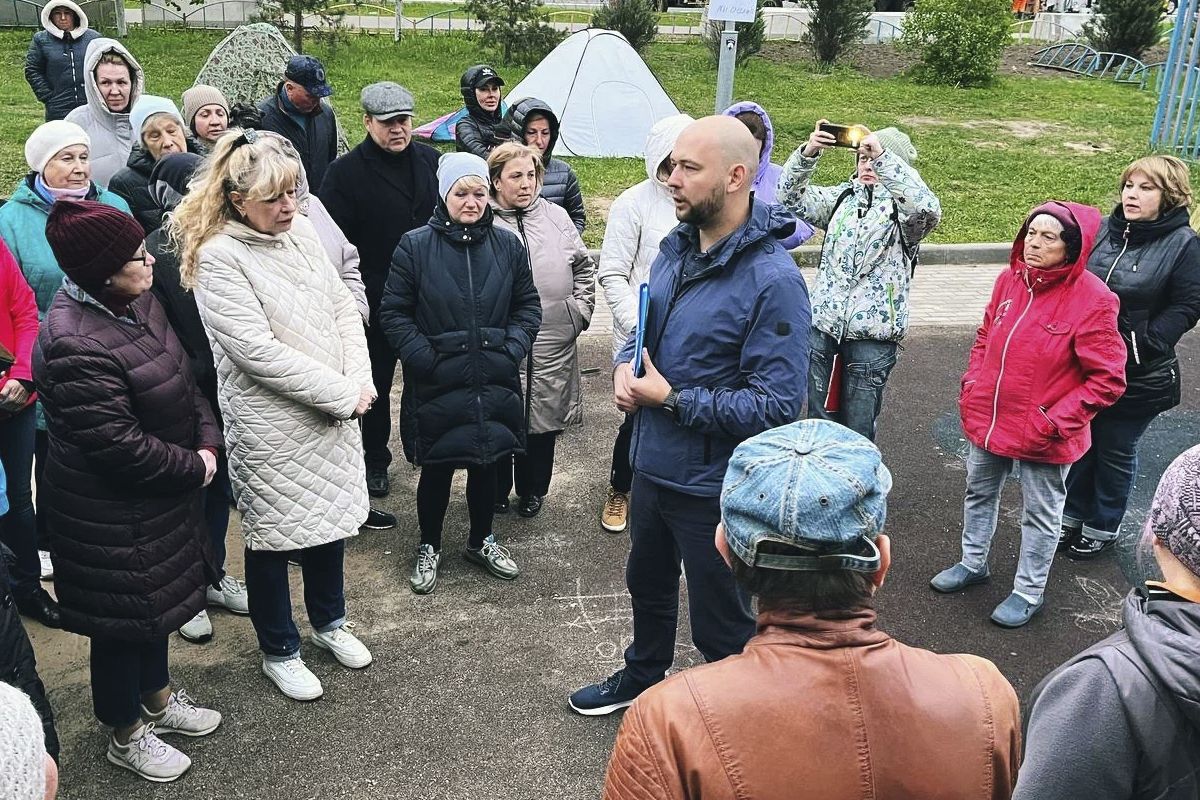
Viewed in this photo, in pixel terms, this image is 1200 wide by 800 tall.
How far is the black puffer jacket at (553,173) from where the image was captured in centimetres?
554

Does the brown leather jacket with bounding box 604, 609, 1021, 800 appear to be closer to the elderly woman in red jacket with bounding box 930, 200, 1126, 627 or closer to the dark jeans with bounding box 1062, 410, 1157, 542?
the elderly woman in red jacket with bounding box 930, 200, 1126, 627

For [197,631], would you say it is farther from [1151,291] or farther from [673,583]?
[1151,291]

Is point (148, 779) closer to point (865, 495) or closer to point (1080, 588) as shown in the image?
point (865, 495)

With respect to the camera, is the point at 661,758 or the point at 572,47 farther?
the point at 572,47

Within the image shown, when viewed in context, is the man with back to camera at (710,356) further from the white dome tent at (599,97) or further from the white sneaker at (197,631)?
the white dome tent at (599,97)

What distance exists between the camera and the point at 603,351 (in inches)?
292

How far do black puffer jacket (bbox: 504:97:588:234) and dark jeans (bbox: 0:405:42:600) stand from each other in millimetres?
2742

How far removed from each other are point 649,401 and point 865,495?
153 centimetres

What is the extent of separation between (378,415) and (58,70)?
223 inches

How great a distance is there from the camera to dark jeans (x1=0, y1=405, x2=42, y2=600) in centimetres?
401

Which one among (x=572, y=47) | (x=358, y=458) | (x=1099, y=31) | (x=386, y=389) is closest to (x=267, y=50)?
(x=572, y=47)

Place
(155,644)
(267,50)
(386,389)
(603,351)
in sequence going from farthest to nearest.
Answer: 1. (267,50)
2. (603,351)
3. (386,389)
4. (155,644)

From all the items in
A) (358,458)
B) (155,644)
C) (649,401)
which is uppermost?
(649,401)

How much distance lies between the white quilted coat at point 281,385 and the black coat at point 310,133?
219 centimetres
